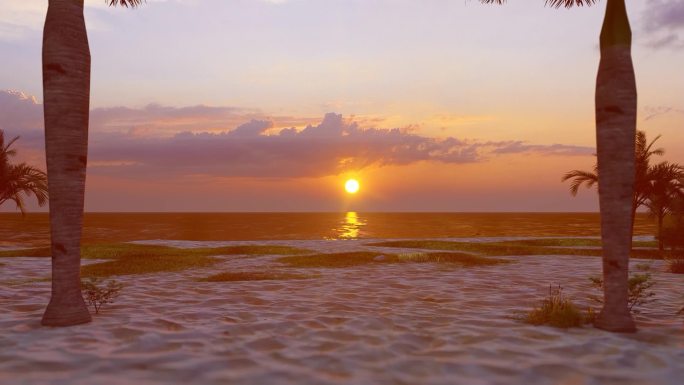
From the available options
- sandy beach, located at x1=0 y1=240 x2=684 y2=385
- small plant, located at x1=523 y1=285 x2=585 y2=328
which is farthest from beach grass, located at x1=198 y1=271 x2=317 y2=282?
small plant, located at x1=523 y1=285 x2=585 y2=328

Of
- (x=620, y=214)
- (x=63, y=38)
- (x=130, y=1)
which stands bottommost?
(x=620, y=214)

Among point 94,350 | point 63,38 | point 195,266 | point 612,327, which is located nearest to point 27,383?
point 94,350

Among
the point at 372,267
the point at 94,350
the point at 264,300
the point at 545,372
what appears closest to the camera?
the point at 545,372

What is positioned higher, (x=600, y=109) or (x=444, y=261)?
(x=600, y=109)

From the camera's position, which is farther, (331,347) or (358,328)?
(358,328)

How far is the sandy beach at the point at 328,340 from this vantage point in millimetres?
7879

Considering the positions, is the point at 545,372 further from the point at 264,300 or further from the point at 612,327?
the point at 264,300

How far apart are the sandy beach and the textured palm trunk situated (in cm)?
76

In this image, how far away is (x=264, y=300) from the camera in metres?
14.0

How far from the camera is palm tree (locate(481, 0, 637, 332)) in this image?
10.4 metres

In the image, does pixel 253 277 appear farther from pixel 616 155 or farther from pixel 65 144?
pixel 616 155

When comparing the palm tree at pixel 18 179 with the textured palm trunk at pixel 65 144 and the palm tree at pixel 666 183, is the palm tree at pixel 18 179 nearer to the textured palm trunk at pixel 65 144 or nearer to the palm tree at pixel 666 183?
the textured palm trunk at pixel 65 144

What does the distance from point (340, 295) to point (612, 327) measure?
685 centimetres

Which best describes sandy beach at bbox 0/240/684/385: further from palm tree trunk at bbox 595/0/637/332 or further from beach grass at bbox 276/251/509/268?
beach grass at bbox 276/251/509/268
